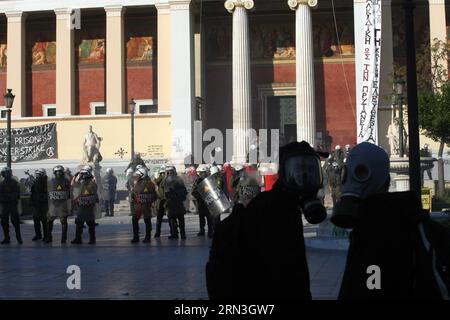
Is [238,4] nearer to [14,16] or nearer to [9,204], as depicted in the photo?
[14,16]

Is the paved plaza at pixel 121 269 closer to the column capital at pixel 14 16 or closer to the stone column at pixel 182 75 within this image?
the stone column at pixel 182 75

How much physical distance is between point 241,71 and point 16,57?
488 inches

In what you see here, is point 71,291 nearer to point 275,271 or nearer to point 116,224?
point 275,271

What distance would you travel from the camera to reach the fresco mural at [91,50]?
40531mm

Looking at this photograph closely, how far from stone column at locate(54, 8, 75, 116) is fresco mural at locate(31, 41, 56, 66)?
2496 millimetres

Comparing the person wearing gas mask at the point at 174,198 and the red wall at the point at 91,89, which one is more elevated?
the red wall at the point at 91,89

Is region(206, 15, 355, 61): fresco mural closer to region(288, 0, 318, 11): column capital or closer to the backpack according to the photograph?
region(288, 0, 318, 11): column capital

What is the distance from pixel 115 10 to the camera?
38000 mm

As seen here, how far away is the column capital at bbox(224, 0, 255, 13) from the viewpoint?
35844 mm

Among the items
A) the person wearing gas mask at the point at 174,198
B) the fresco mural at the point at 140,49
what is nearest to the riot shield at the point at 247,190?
the person wearing gas mask at the point at 174,198

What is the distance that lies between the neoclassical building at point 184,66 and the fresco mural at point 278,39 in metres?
0.05

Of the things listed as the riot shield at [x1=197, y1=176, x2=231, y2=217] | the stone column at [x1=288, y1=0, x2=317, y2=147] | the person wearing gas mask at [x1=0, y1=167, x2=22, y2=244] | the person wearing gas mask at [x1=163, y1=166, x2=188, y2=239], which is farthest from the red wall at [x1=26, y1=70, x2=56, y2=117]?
the riot shield at [x1=197, y1=176, x2=231, y2=217]

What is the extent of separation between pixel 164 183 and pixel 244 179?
2.07 m

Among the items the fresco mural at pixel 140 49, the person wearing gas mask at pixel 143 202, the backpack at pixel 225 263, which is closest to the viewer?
the backpack at pixel 225 263
